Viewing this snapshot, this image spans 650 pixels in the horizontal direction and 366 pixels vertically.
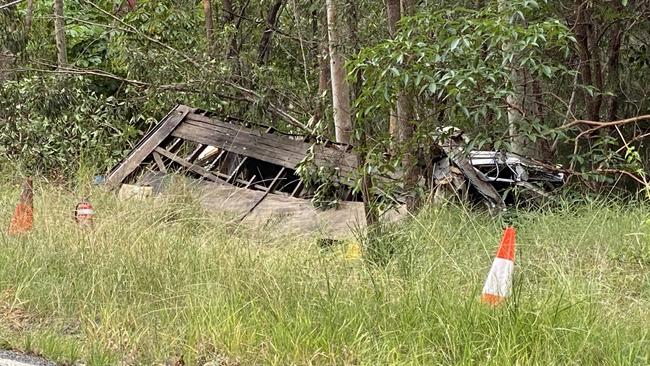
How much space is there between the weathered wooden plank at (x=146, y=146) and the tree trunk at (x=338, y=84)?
2.26 m

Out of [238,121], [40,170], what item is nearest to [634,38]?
[238,121]

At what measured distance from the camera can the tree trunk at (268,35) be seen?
1341cm

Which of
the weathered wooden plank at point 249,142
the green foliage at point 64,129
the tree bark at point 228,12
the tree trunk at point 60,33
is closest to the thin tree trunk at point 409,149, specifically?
the weathered wooden plank at point 249,142

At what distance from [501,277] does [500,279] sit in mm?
16

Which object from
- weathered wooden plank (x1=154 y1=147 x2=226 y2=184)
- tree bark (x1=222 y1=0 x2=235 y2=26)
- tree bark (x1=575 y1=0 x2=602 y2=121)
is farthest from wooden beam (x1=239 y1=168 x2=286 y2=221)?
tree bark (x1=222 y1=0 x2=235 y2=26)

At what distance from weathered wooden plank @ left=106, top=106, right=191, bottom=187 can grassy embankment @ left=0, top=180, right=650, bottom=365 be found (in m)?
2.94

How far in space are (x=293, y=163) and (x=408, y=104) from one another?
8.49 ft

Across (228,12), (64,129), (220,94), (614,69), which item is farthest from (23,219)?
(614,69)

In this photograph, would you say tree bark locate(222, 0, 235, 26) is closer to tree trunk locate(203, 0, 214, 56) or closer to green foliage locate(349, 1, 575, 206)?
tree trunk locate(203, 0, 214, 56)

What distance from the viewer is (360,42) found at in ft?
34.9

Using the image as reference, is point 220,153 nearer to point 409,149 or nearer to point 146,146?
point 146,146

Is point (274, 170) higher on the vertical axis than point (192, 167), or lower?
lower

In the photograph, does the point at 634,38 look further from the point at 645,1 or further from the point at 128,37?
the point at 128,37

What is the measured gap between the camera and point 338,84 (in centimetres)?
1020
